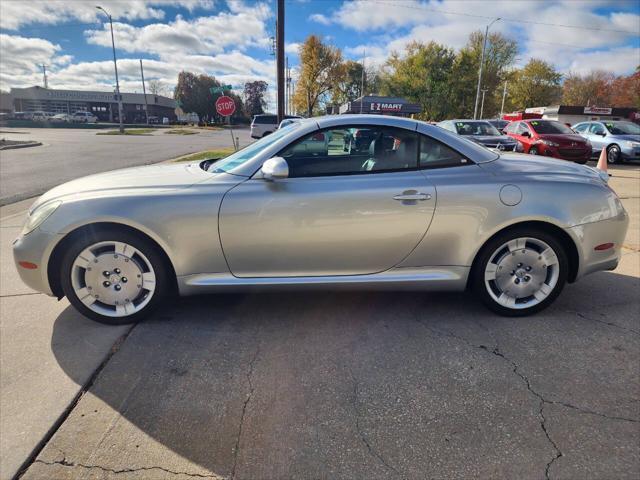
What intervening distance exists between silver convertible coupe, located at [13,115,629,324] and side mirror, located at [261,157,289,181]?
13mm

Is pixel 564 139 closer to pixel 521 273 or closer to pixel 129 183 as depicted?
pixel 521 273

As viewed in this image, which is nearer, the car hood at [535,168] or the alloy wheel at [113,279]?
the alloy wheel at [113,279]

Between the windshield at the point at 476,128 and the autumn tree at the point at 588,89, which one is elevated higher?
the autumn tree at the point at 588,89

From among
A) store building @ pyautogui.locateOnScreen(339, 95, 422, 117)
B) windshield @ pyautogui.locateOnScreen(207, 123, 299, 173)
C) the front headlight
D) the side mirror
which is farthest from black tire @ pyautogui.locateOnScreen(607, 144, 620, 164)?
the front headlight

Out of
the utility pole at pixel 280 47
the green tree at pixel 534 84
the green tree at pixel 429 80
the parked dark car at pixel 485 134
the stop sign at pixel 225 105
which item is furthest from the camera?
the green tree at pixel 534 84

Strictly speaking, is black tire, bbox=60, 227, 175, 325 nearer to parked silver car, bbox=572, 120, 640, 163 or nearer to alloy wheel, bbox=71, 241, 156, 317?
alloy wheel, bbox=71, 241, 156, 317

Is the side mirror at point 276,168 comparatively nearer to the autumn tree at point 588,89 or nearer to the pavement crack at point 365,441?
the pavement crack at point 365,441

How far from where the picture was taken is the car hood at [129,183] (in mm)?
2975

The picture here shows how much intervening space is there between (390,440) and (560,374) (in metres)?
1.26

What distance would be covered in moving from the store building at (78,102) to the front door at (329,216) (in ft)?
285

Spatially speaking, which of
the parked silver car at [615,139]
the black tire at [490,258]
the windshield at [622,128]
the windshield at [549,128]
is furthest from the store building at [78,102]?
the black tire at [490,258]

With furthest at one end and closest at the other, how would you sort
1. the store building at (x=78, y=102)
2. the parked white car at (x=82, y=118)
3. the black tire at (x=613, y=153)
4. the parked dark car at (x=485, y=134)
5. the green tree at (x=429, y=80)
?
the store building at (x=78, y=102) < the parked white car at (x=82, y=118) < the green tree at (x=429, y=80) < the black tire at (x=613, y=153) < the parked dark car at (x=485, y=134)

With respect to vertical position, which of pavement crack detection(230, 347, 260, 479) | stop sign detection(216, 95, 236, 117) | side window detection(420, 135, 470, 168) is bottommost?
pavement crack detection(230, 347, 260, 479)

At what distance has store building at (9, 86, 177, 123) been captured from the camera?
79.8m
